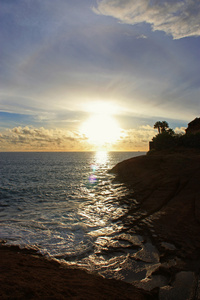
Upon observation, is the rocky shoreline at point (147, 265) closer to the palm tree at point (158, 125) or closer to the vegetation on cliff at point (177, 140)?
the vegetation on cliff at point (177, 140)

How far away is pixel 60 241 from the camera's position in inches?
359

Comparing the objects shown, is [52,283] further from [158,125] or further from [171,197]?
[158,125]

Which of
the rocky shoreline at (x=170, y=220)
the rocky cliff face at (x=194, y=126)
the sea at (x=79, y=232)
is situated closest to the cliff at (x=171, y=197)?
the rocky shoreline at (x=170, y=220)

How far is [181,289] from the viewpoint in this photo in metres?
5.32

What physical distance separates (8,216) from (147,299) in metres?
12.1

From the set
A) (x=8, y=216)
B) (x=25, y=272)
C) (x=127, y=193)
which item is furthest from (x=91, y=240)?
(x=127, y=193)

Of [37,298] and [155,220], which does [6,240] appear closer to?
[37,298]

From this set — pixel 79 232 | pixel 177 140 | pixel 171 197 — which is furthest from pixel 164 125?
pixel 79 232

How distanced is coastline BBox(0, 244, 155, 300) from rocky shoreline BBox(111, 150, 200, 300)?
1.12 meters

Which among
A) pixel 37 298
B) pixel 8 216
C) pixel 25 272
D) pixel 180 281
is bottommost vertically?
pixel 8 216

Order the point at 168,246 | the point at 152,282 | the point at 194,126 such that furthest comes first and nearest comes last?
the point at 194,126 < the point at 168,246 < the point at 152,282

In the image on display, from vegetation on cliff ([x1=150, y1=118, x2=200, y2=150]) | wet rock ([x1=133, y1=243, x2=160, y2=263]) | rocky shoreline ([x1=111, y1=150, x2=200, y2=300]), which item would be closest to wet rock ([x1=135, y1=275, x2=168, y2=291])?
rocky shoreline ([x1=111, y1=150, x2=200, y2=300])

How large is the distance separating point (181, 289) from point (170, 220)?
5.89 metres

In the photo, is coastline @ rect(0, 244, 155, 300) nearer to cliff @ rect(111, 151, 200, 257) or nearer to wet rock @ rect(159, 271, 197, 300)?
wet rock @ rect(159, 271, 197, 300)
